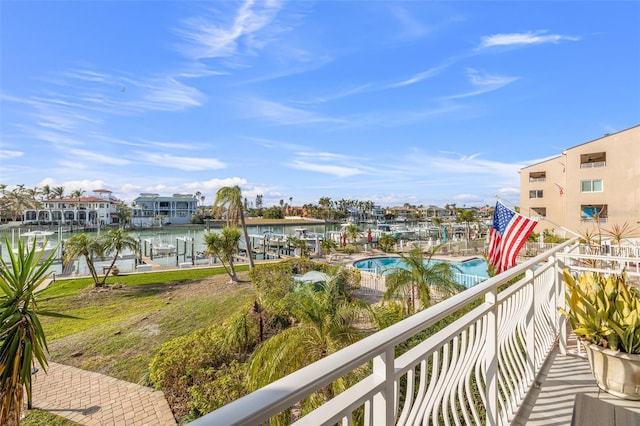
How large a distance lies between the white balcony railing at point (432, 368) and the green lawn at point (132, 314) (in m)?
6.26

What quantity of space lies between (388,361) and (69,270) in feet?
87.1

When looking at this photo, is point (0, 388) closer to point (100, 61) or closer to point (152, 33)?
point (152, 33)

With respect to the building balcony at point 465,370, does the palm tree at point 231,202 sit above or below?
above

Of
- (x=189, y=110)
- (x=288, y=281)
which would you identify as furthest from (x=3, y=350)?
(x=189, y=110)

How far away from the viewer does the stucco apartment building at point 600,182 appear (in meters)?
21.0

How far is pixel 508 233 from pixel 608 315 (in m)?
2.51

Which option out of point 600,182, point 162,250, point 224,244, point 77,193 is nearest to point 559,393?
point 224,244

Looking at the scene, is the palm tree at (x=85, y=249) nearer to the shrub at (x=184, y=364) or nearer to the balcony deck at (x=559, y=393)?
the shrub at (x=184, y=364)

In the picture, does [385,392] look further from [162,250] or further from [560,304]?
[162,250]

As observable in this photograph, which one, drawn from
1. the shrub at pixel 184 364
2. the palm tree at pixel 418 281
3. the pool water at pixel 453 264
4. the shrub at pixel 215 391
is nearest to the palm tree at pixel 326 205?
the pool water at pixel 453 264

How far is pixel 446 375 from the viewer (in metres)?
1.36

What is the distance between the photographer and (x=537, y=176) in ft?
93.5

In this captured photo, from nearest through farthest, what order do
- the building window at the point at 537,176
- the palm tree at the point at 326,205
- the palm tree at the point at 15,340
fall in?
the palm tree at the point at 15,340
the building window at the point at 537,176
the palm tree at the point at 326,205

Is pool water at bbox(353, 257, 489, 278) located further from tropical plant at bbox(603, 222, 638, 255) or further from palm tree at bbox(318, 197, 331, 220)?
palm tree at bbox(318, 197, 331, 220)
